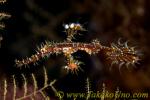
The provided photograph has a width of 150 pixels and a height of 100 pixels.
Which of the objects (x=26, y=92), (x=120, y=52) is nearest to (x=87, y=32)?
(x=120, y=52)

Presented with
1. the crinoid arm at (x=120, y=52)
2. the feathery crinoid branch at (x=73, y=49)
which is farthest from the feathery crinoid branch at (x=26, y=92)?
the crinoid arm at (x=120, y=52)

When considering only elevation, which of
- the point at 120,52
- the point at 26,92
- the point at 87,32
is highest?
the point at 87,32

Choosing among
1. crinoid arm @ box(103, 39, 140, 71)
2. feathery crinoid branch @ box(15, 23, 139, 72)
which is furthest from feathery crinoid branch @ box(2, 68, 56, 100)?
crinoid arm @ box(103, 39, 140, 71)

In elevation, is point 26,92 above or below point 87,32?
below

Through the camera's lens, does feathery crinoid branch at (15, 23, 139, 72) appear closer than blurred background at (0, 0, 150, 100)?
Yes

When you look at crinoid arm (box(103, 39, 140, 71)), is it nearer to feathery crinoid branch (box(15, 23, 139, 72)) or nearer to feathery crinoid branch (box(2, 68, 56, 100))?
feathery crinoid branch (box(15, 23, 139, 72))

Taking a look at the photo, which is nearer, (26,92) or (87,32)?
(26,92)

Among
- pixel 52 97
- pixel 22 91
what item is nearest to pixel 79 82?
pixel 52 97

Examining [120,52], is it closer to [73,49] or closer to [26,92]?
[73,49]

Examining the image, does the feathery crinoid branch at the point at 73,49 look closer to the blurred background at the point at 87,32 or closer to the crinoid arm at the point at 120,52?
the crinoid arm at the point at 120,52

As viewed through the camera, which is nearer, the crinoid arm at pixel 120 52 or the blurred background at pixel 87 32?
the crinoid arm at pixel 120 52
